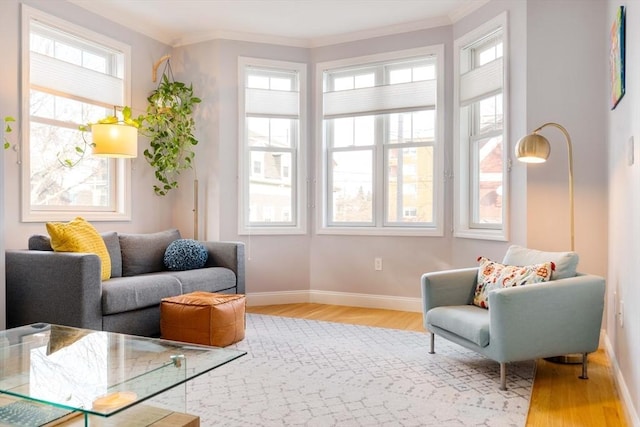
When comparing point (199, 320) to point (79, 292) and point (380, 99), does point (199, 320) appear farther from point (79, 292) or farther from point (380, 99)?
point (380, 99)

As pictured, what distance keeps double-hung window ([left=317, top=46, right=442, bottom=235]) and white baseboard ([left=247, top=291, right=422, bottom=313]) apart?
2.17 ft

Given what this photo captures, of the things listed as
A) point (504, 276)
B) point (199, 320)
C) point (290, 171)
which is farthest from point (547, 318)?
point (290, 171)

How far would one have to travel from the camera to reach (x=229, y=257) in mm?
4402

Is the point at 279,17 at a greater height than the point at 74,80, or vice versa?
the point at 279,17

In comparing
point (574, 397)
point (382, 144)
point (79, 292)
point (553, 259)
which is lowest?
point (574, 397)

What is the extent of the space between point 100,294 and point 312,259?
2.43m

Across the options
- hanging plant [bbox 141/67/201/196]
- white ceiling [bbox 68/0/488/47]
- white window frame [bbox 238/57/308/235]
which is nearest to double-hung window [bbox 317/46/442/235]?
white window frame [bbox 238/57/308/235]

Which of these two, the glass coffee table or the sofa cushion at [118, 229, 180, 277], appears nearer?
the glass coffee table

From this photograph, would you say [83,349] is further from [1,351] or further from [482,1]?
[482,1]

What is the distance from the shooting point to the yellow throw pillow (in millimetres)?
3344

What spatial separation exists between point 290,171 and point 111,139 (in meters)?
1.92

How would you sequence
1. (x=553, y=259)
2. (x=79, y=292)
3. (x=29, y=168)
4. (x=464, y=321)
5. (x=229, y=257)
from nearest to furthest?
1. (x=464, y=321)
2. (x=553, y=259)
3. (x=79, y=292)
4. (x=29, y=168)
5. (x=229, y=257)

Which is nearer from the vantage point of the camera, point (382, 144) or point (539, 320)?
point (539, 320)

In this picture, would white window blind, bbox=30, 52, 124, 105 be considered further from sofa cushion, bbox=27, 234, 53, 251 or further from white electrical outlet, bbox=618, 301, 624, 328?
white electrical outlet, bbox=618, 301, 624, 328
